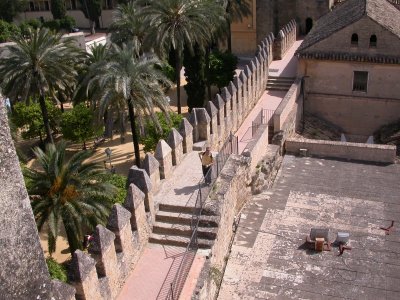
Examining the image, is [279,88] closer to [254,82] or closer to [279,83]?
[279,83]

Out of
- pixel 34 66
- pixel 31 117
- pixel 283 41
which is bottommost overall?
pixel 31 117

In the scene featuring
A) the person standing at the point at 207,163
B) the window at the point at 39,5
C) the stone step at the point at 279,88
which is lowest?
the stone step at the point at 279,88

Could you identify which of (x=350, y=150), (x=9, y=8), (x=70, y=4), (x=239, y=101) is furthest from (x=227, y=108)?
(x=70, y=4)

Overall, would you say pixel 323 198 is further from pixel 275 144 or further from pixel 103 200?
pixel 103 200

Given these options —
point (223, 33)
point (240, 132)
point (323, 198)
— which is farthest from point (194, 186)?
point (223, 33)

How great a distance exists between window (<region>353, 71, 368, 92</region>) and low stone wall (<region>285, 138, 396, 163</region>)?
21.7 ft

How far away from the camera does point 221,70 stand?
1296 inches

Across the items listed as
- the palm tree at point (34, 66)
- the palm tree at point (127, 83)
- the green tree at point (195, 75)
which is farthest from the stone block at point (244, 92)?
the palm tree at point (34, 66)

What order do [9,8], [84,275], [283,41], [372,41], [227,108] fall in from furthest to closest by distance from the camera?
[9,8] → [283,41] → [372,41] → [227,108] → [84,275]

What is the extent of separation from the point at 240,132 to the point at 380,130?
923 cm

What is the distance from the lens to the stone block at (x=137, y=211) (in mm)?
12078

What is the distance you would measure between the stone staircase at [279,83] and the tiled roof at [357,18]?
5.61ft

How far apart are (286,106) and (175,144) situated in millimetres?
8484

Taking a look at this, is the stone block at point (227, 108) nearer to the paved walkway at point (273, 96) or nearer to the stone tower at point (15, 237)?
the paved walkway at point (273, 96)
